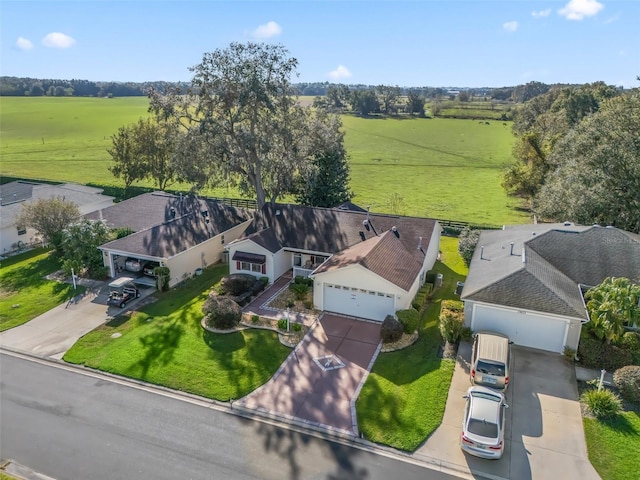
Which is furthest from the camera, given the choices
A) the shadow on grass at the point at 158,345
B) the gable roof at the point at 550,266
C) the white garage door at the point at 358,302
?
the white garage door at the point at 358,302

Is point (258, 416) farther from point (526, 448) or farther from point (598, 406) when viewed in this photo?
point (598, 406)

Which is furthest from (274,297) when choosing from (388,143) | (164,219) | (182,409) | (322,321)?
(388,143)

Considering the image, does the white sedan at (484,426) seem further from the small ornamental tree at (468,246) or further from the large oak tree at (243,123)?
the large oak tree at (243,123)

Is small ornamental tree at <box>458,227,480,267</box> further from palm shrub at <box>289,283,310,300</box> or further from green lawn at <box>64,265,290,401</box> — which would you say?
green lawn at <box>64,265,290,401</box>

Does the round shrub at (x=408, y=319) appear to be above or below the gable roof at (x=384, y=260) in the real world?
below

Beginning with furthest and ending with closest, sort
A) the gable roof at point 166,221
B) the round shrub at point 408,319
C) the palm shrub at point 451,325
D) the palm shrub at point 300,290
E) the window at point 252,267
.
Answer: the gable roof at point 166,221, the window at point 252,267, the palm shrub at point 300,290, the round shrub at point 408,319, the palm shrub at point 451,325

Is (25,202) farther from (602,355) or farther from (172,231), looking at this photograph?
(602,355)

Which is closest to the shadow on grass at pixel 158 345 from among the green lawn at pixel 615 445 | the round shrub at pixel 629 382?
the green lawn at pixel 615 445
